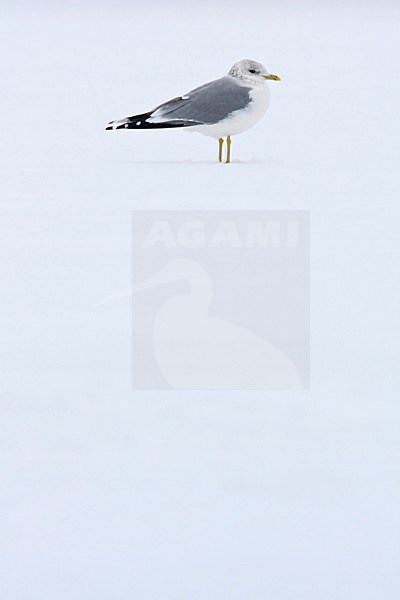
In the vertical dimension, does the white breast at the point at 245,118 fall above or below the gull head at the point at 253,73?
below

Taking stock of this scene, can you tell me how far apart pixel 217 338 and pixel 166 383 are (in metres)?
0.31

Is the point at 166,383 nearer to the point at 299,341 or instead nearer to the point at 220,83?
the point at 299,341

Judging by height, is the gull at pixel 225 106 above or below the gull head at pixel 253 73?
below

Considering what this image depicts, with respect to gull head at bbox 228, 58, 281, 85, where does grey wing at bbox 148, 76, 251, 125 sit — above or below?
below

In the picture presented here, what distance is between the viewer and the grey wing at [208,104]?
454cm

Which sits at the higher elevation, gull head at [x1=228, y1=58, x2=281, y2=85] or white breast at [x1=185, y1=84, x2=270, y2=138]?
gull head at [x1=228, y1=58, x2=281, y2=85]

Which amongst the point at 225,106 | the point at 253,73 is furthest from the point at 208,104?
the point at 253,73

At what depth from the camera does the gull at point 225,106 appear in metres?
4.54

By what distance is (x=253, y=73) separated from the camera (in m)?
4.61

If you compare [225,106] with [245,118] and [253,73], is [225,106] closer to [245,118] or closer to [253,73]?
[245,118]

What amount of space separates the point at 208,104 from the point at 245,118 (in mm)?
166

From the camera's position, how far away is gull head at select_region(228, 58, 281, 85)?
181 inches

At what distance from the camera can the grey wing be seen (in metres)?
4.54

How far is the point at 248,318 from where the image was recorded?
300 centimetres
